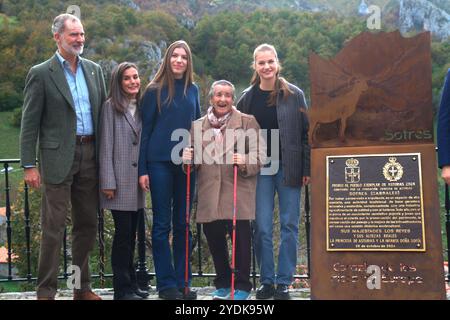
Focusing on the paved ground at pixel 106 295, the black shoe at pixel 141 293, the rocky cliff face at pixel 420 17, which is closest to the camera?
the black shoe at pixel 141 293

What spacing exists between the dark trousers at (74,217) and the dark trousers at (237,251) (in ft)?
2.97

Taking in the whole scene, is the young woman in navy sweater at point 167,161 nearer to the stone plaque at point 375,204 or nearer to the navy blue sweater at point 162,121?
the navy blue sweater at point 162,121

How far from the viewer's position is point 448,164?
3961mm

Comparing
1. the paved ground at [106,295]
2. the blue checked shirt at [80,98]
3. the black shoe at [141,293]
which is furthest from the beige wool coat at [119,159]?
the paved ground at [106,295]

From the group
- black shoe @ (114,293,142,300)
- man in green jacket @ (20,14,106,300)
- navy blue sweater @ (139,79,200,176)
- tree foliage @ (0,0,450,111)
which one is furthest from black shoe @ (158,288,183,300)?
tree foliage @ (0,0,450,111)

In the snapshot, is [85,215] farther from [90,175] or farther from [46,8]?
[46,8]

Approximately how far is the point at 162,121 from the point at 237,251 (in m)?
1.15

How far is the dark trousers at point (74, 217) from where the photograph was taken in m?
4.38

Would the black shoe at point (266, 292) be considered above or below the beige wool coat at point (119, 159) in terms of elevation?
Result: below

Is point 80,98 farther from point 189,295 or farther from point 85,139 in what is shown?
point 189,295

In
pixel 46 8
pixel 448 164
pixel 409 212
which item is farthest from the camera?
pixel 46 8

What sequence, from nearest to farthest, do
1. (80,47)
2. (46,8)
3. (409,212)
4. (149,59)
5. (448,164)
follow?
(448,164), (409,212), (80,47), (149,59), (46,8)
